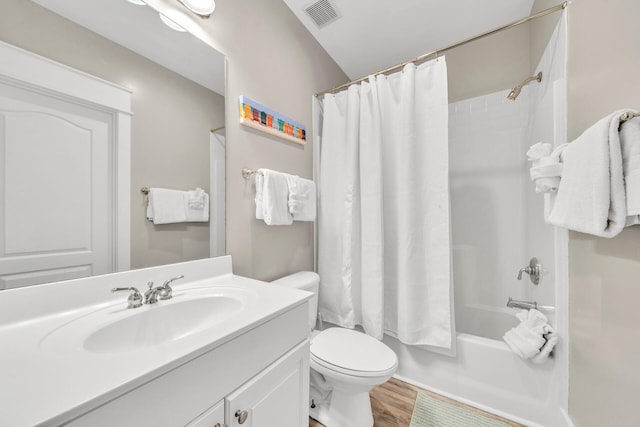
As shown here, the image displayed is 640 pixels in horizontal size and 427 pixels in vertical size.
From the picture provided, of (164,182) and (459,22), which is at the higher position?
(459,22)

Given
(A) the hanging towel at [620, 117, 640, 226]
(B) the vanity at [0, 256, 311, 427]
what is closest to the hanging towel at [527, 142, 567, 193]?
(A) the hanging towel at [620, 117, 640, 226]

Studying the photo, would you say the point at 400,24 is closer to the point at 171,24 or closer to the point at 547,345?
the point at 171,24

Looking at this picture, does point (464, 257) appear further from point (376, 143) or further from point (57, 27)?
point (57, 27)

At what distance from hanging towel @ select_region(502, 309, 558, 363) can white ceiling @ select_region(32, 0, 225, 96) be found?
1.97 meters

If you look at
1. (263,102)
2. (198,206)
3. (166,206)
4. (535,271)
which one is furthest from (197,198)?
(535,271)

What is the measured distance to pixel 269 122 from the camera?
1414mm

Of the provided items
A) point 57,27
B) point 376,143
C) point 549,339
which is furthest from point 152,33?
point 549,339

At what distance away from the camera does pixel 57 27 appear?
0.73 metres

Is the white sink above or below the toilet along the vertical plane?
above

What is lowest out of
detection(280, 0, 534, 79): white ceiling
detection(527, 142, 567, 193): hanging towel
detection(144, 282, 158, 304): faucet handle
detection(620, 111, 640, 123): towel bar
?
detection(144, 282, 158, 304): faucet handle

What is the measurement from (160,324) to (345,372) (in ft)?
2.55

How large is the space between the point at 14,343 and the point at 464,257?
2.28 metres

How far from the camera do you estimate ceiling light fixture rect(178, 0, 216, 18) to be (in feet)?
3.41

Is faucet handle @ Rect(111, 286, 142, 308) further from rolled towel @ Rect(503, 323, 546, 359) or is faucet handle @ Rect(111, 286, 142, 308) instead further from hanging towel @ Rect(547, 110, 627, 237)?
rolled towel @ Rect(503, 323, 546, 359)
